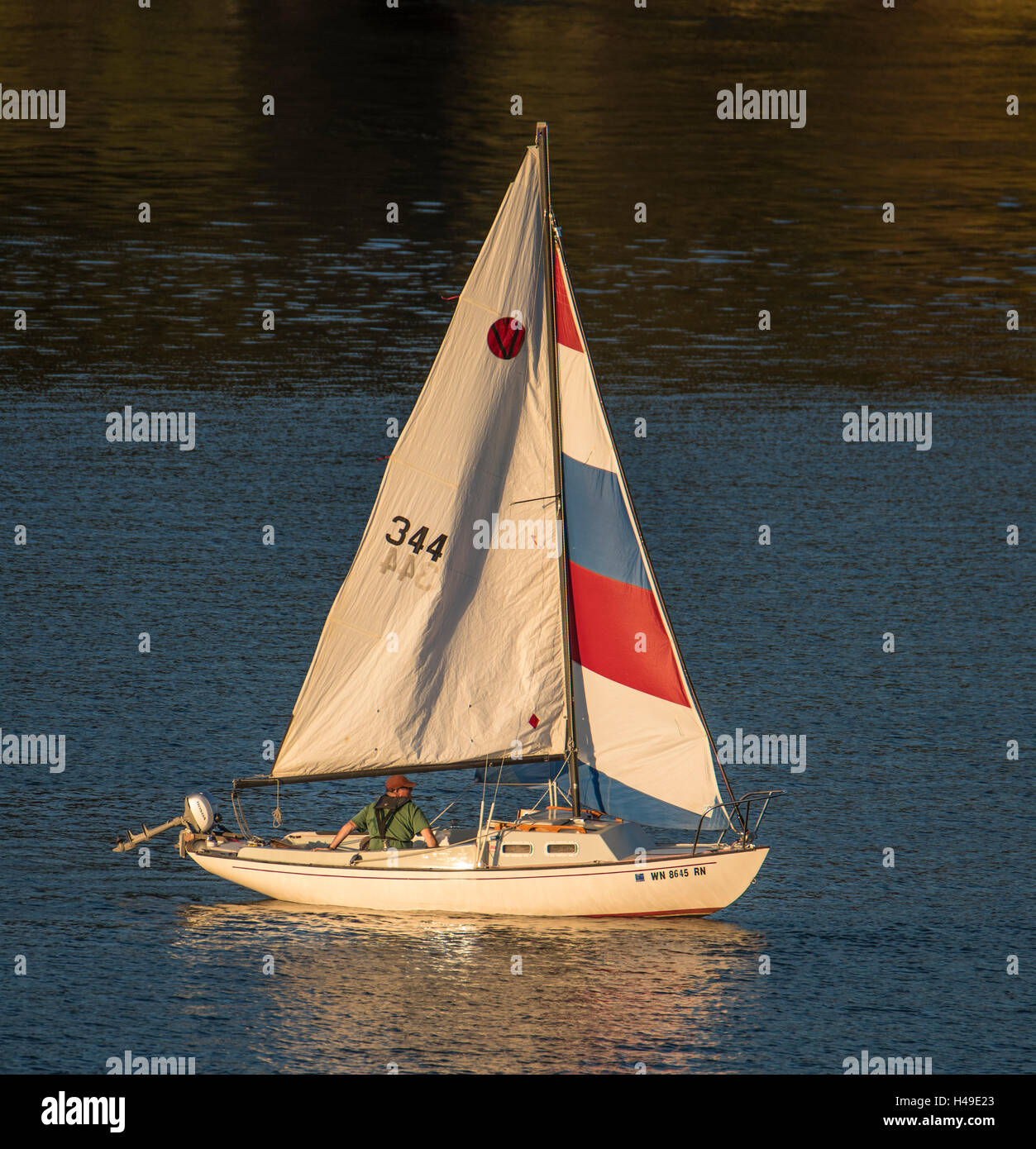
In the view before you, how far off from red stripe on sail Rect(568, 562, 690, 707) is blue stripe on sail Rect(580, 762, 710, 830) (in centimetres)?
165

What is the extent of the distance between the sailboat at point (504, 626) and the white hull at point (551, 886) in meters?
0.10

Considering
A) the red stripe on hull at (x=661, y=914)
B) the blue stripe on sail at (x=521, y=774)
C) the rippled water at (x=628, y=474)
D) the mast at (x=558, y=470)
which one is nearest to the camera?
the rippled water at (x=628, y=474)

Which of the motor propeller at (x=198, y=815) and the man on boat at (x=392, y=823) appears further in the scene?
the motor propeller at (x=198, y=815)

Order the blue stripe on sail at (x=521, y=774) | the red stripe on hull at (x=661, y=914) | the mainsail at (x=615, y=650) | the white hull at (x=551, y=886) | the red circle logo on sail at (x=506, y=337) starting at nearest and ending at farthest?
1. the white hull at (x=551, y=886)
2. the red stripe on hull at (x=661, y=914)
3. the red circle logo on sail at (x=506, y=337)
4. the mainsail at (x=615, y=650)
5. the blue stripe on sail at (x=521, y=774)

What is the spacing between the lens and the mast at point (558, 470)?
1235 inches

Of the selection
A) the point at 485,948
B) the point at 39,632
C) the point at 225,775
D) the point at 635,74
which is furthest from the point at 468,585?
the point at 635,74

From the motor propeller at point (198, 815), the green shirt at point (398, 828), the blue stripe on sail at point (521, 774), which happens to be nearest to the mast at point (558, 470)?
the blue stripe on sail at point (521, 774)

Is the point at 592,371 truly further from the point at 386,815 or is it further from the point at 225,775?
the point at 225,775

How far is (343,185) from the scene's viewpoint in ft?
347

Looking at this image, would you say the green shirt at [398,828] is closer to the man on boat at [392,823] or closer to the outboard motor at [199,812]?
the man on boat at [392,823]

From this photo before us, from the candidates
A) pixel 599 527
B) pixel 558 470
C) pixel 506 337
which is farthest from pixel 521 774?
pixel 506 337

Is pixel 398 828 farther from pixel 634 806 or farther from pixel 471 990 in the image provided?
pixel 634 806
